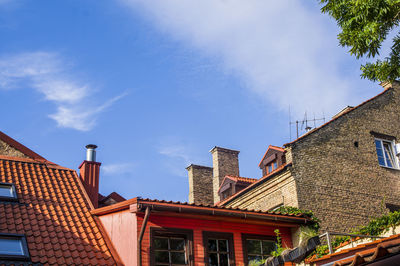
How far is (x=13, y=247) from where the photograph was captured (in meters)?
11.0

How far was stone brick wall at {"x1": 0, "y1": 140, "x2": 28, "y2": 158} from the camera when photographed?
16641mm

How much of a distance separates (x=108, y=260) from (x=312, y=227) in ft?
23.6

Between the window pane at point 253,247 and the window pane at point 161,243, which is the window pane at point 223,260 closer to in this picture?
the window pane at point 253,247

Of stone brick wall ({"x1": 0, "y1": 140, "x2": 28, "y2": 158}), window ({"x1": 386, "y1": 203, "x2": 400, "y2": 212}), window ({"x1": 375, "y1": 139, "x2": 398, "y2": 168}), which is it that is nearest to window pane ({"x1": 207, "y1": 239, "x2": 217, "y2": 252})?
stone brick wall ({"x1": 0, "y1": 140, "x2": 28, "y2": 158})

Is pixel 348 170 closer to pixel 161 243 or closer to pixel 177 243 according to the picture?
pixel 177 243

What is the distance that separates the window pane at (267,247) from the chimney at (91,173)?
551 centimetres

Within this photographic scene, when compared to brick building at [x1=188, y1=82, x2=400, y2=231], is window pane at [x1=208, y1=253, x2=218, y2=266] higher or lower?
lower

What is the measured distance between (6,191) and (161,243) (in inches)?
179

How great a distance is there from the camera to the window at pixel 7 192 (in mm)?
12820

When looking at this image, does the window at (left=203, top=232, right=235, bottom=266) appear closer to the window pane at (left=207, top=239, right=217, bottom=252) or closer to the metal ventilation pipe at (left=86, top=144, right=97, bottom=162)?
the window pane at (left=207, top=239, right=217, bottom=252)

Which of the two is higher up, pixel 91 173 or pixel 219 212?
pixel 91 173

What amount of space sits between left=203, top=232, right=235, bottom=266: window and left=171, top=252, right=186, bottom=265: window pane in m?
0.65

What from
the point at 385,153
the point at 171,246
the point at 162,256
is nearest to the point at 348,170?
the point at 385,153

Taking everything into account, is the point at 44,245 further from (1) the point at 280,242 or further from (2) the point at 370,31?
(2) the point at 370,31
